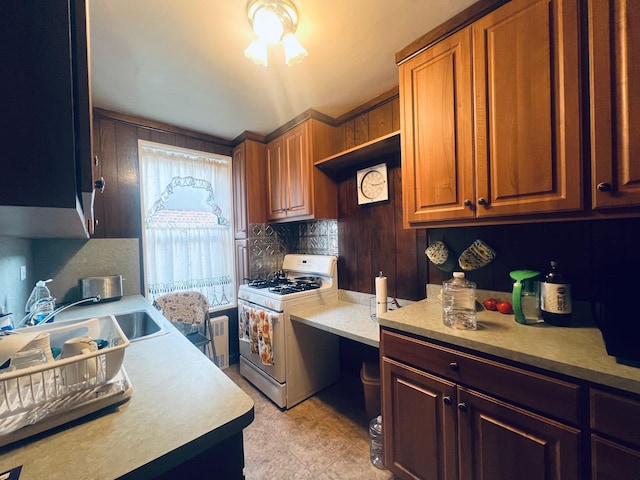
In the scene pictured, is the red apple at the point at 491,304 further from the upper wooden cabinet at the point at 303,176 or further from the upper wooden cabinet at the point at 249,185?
the upper wooden cabinet at the point at 249,185

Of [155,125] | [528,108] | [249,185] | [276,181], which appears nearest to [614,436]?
[528,108]

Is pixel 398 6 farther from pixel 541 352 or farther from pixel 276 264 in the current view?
pixel 276 264

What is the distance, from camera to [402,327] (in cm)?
126

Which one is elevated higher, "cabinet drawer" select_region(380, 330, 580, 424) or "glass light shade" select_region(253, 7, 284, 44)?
"glass light shade" select_region(253, 7, 284, 44)

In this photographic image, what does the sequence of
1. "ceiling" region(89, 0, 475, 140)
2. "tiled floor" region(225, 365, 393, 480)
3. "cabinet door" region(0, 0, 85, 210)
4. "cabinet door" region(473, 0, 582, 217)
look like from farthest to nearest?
"tiled floor" region(225, 365, 393, 480), "ceiling" region(89, 0, 475, 140), "cabinet door" region(473, 0, 582, 217), "cabinet door" region(0, 0, 85, 210)

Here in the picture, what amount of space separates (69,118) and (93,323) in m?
0.92

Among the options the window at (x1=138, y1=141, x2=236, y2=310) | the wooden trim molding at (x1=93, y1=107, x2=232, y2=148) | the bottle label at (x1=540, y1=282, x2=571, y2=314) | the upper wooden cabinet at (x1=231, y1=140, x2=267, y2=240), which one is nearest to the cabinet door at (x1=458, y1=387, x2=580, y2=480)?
the bottle label at (x1=540, y1=282, x2=571, y2=314)

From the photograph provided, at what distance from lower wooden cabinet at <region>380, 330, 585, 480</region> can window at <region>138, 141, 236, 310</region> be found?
2016mm

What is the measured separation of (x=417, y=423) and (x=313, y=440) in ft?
2.82

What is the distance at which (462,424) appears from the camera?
1.07 meters

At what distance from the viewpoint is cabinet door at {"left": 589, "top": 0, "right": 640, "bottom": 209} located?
34.8 inches

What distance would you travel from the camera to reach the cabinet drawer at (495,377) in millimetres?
853

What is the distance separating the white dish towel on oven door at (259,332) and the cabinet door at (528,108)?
165cm

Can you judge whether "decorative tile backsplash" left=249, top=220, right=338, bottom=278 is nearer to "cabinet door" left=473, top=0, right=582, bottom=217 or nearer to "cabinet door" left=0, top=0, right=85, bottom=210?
"cabinet door" left=473, top=0, right=582, bottom=217
